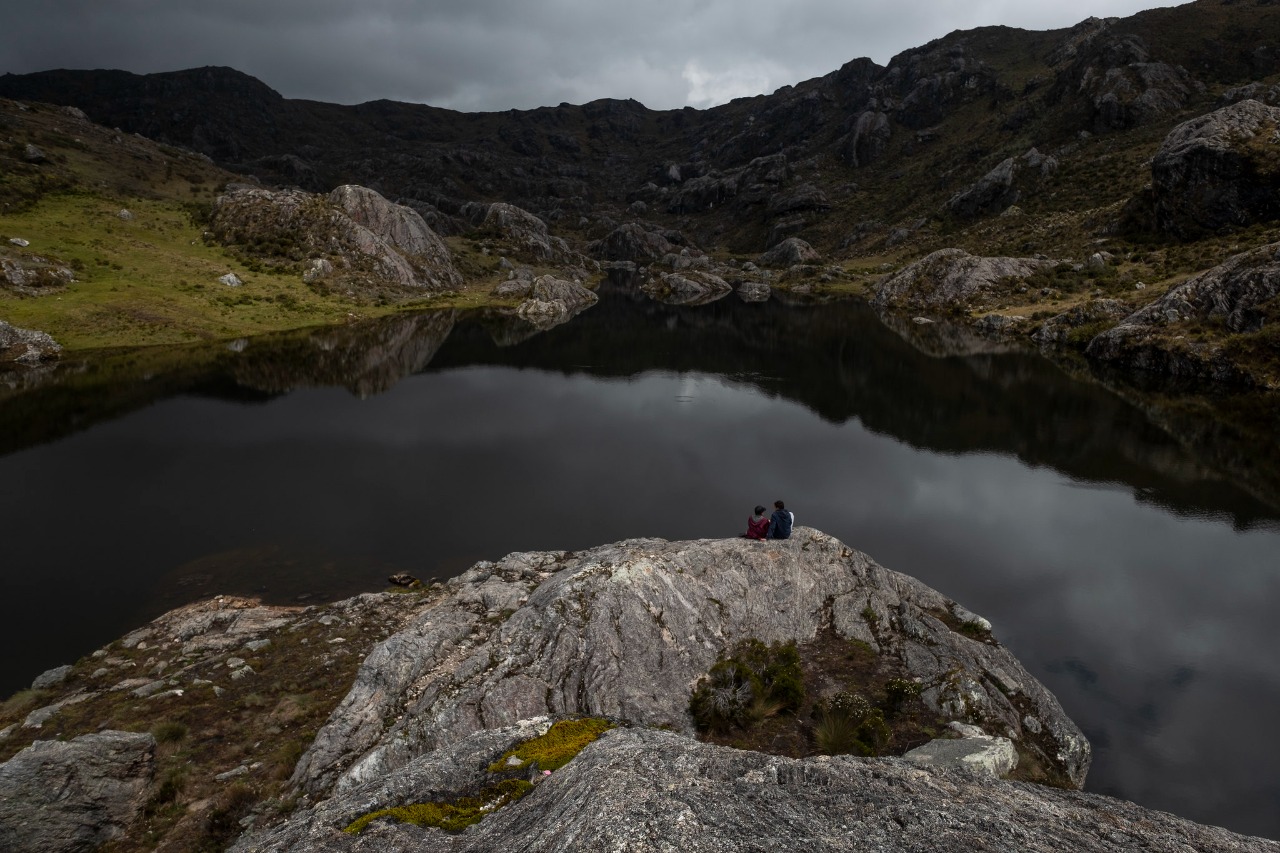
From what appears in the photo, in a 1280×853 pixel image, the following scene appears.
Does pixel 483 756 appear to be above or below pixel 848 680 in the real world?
above

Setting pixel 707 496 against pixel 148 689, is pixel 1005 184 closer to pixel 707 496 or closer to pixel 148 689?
pixel 707 496

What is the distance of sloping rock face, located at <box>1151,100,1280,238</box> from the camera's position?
92.2m

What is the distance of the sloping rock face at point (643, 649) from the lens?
15.1 metres

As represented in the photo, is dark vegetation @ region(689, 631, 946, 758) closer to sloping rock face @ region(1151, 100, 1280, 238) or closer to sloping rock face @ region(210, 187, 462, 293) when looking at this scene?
sloping rock face @ region(210, 187, 462, 293)

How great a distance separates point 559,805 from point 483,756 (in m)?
3.58

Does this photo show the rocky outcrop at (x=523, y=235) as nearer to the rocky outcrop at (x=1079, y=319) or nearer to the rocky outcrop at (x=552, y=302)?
the rocky outcrop at (x=552, y=302)

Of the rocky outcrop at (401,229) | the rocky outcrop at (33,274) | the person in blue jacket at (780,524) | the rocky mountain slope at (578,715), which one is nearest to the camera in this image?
the rocky mountain slope at (578,715)

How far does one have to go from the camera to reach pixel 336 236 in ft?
A: 390

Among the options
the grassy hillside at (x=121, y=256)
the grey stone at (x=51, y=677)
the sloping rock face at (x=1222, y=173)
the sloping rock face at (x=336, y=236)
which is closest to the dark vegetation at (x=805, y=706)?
the grey stone at (x=51, y=677)

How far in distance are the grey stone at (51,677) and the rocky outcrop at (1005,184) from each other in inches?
7768

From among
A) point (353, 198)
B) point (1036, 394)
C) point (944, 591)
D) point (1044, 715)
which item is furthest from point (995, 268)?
point (353, 198)

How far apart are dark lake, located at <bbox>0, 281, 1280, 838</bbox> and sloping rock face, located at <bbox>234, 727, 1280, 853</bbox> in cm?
1341

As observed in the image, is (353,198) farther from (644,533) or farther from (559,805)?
(559,805)

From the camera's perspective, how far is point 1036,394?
206 ft
